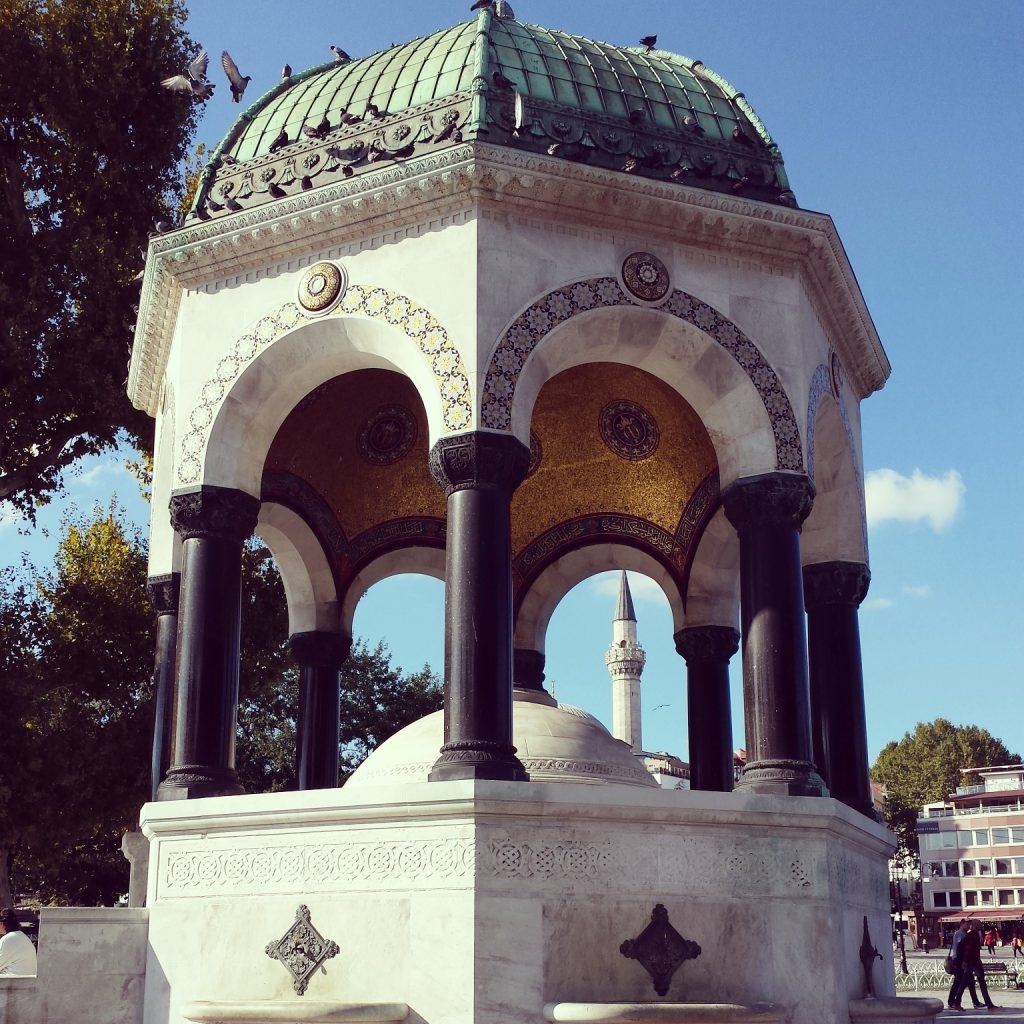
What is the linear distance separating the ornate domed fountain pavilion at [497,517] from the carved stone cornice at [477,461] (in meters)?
0.02

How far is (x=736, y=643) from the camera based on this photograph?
15.2 metres

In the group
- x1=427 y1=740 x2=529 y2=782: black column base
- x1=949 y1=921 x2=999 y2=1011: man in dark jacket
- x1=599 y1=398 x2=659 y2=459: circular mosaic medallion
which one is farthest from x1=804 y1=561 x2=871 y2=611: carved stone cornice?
x1=949 y1=921 x2=999 y2=1011: man in dark jacket

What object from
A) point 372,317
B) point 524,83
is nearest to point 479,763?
point 372,317

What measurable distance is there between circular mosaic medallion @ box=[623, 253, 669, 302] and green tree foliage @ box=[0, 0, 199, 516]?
1165 cm

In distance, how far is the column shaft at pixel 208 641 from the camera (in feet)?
34.5

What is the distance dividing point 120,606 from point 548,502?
9879mm

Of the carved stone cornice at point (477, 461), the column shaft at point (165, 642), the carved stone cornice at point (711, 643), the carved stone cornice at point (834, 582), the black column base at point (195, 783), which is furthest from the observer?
the carved stone cornice at point (711, 643)

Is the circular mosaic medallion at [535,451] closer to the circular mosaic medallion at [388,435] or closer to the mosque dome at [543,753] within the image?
the circular mosaic medallion at [388,435]

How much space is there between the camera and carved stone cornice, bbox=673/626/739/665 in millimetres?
15172

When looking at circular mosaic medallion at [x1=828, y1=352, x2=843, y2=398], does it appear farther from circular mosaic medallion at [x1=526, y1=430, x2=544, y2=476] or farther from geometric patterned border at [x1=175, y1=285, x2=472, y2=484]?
geometric patterned border at [x1=175, y1=285, x2=472, y2=484]

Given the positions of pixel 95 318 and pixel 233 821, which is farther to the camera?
pixel 95 318

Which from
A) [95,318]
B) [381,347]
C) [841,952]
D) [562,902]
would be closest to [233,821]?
[562,902]

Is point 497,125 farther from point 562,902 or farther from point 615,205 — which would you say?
point 562,902

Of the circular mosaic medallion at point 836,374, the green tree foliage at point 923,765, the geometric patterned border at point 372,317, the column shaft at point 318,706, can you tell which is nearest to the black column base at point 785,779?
the geometric patterned border at point 372,317
